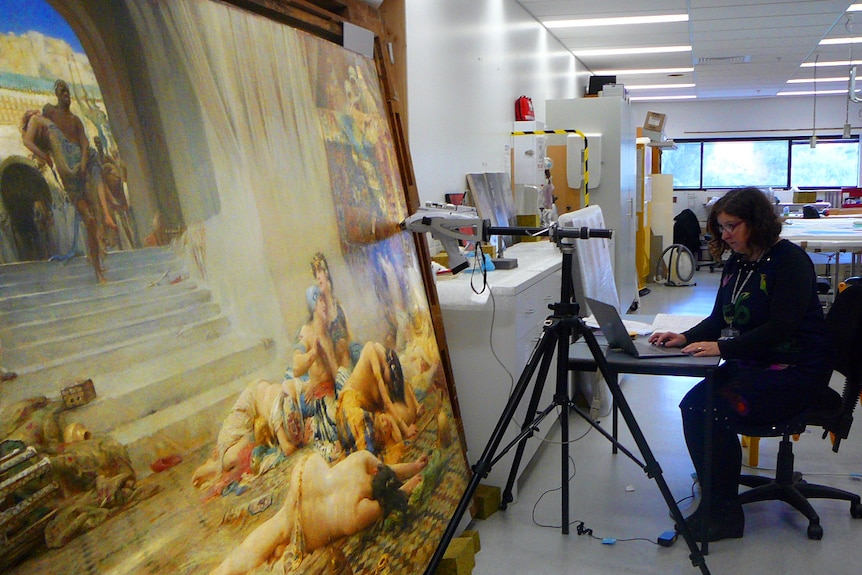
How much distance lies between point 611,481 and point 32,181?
2.67 m

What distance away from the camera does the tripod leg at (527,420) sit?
2.46m

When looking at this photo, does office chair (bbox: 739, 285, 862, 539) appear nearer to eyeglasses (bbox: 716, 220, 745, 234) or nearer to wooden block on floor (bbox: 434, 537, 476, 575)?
eyeglasses (bbox: 716, 220, 745, 234)

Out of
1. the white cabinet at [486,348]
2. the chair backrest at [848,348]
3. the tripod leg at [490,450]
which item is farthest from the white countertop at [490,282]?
the chair backrest at [848,348]

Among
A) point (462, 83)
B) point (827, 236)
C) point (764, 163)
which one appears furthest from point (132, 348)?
point (764, 163)

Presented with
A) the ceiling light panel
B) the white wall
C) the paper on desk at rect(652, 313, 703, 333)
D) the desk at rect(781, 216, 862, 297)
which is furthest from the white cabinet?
the ceiling light panel

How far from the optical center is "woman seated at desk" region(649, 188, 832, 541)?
98.5 inches

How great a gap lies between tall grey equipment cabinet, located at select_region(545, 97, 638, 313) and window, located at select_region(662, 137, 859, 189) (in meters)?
7.04

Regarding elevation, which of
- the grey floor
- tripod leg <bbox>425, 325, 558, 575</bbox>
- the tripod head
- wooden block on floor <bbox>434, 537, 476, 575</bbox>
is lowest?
the grey floor

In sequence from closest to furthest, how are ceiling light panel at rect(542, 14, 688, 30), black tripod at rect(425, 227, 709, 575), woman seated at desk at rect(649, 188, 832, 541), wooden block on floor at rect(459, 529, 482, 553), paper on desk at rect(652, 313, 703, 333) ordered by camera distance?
black tripod at rect(425, 227, 709, 575) < wooden block on floor at rect(459, 529, 482, 553) < woman seated at desk at rect(649, 188, 832, 541) < paper on desk at rect(652, 313, 703, 333) < ceiling light panel at rect(542, 14, 688, 30)

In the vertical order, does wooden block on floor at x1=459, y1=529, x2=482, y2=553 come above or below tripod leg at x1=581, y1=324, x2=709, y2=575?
below

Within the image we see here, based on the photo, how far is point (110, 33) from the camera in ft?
4.24

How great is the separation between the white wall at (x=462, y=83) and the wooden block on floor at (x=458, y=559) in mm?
2037

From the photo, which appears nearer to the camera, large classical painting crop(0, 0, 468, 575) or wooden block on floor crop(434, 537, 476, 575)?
large classical painting crop(0, 0, 468, 575)

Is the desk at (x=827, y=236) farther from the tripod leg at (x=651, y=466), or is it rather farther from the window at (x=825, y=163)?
the window at (x=825, y=163)
